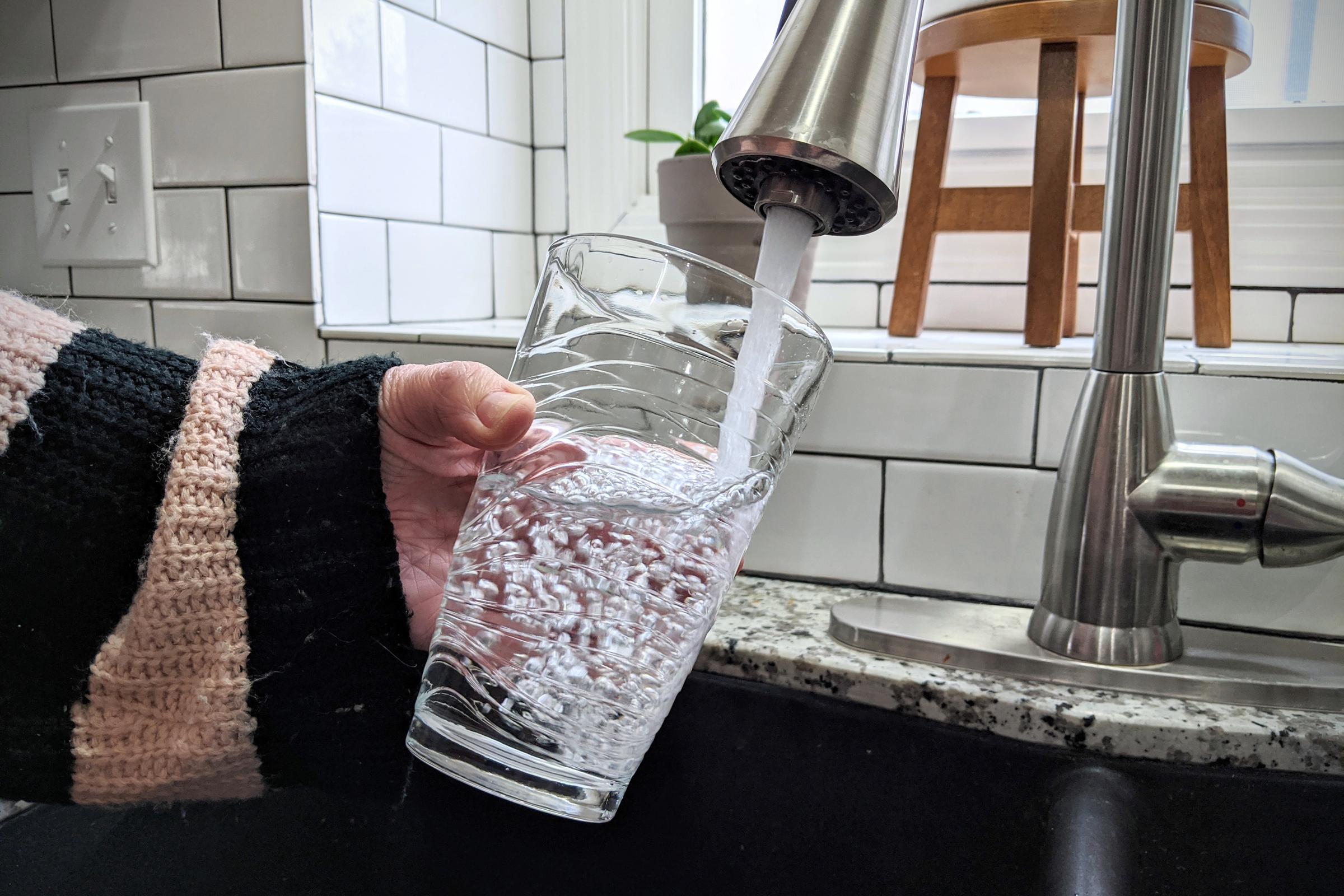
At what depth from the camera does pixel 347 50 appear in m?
0.85

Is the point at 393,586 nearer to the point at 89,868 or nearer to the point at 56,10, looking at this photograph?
the point at 89,868

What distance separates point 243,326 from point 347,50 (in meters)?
0.26

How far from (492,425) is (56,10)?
32.7 inches

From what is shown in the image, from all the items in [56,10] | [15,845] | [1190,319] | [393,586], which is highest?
[56,10]

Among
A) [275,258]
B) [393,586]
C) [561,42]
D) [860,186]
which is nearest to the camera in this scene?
[860,186]

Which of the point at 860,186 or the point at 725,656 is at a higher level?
the point at 860,186

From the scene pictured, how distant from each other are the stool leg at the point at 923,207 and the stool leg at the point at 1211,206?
18cm

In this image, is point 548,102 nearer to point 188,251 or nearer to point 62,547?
point 188,251

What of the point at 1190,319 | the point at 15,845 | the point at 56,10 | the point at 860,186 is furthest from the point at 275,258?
the point at 1190,319


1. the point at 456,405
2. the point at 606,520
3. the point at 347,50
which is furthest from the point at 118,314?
the point at 606,520

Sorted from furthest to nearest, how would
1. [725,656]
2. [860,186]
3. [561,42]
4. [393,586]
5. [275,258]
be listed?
[561,42] < [275,258] < [725,656] < [393,586] < [860,186]

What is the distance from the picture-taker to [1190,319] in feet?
2.81

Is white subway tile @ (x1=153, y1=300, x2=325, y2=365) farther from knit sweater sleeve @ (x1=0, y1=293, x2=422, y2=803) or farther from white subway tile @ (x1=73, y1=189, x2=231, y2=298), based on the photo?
knit sweater sleeve @ (x1=0, y1=293, x2=422, y2=803)

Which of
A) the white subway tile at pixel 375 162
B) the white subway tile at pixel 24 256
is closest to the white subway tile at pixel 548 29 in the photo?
the white subway tile at pixel 375 162
